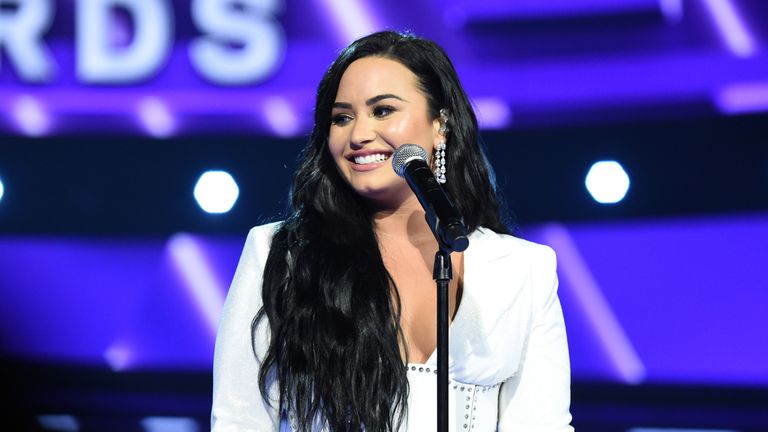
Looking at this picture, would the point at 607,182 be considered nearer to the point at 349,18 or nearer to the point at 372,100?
the point at 349,18

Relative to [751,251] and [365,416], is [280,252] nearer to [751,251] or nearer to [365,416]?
[365,416]

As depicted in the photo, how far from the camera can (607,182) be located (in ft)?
10.3

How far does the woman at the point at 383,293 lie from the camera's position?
1.88m

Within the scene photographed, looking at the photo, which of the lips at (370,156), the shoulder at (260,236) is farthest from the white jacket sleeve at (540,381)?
the shoulder at (260,236)

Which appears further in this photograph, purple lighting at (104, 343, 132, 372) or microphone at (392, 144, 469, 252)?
purple lighting at (104, 343, 132, 372)

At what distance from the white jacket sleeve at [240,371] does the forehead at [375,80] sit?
0.44 m

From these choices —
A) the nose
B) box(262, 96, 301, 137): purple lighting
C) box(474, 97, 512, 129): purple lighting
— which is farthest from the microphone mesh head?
box(262, 96, 301, 137): purple lighting

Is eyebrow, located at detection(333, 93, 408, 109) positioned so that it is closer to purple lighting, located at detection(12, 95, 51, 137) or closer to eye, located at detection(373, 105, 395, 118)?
eye, located at detection(373, 105, 395, 118)

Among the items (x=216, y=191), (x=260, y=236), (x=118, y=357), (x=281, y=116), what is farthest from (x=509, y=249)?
(x=118, y=357)

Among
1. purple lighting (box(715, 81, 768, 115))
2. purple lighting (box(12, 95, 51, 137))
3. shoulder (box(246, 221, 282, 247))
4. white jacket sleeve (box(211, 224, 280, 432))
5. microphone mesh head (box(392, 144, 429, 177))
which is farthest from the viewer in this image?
purple lighting (box(12, 95, 51, 137))

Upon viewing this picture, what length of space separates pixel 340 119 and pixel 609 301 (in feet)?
4.70

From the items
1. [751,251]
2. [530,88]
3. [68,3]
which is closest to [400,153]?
[530,88]

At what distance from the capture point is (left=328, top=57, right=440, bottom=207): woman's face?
76.4 inches

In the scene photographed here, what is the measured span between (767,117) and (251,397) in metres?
1.98
